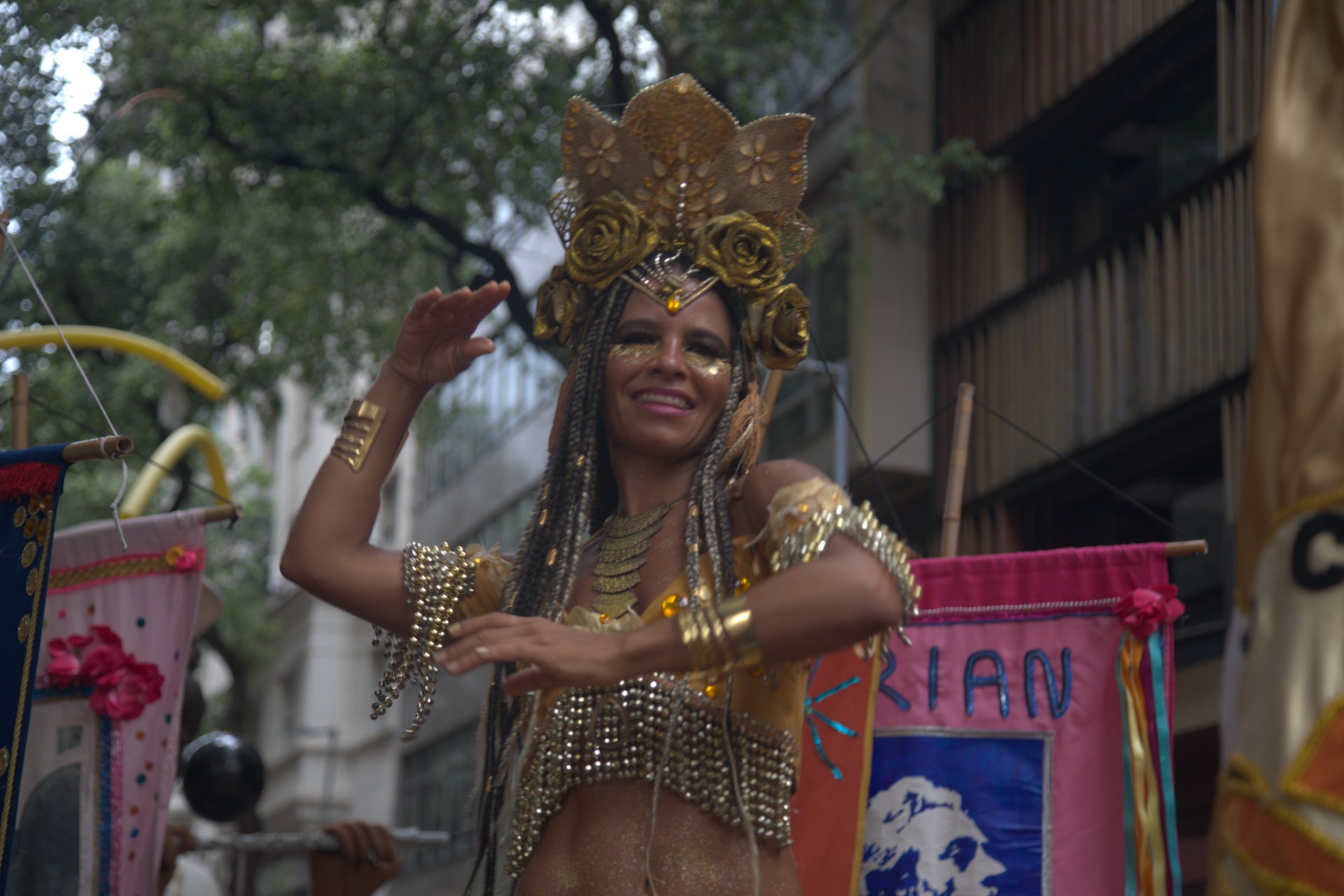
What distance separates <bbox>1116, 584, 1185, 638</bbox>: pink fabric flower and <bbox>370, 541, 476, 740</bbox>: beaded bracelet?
2059mm

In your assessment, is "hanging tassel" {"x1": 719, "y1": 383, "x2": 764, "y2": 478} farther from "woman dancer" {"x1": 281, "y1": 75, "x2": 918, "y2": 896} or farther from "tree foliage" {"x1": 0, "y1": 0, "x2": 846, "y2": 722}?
"tree foliage" {"x1": 0, "y1": 0, "x2": 846, "y2": 722}

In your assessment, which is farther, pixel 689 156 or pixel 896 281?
pixel 896 281

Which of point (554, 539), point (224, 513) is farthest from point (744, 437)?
point (224, 513)

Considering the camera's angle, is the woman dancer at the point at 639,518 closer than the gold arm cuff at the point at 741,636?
No

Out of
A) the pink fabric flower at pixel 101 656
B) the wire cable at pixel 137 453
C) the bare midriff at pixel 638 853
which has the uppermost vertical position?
the wire cable at pixel 137 453

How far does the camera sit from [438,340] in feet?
11.1

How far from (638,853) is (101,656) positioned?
251 centimetres

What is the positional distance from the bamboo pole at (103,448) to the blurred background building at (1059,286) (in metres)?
6.65

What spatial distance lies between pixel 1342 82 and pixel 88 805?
12.5 ft

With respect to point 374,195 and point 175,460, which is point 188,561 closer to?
point 175,460

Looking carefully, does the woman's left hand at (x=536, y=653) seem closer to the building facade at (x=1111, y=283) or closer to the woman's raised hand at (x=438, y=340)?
the woman's raised hand at (x=438, y=340)

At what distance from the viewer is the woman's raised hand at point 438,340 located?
10.8 ft

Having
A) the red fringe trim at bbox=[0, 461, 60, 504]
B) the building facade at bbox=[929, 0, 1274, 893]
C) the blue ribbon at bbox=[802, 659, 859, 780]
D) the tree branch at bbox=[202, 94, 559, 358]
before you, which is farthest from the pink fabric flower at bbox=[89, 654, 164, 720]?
the building facade at bbox=[929, 0, 1274, 893]

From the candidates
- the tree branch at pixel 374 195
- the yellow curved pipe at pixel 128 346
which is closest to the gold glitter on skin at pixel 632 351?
the yellow curved pipe at pixel 128 346
